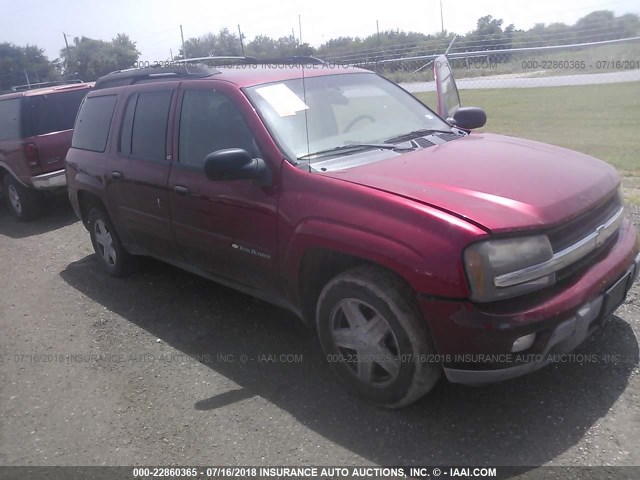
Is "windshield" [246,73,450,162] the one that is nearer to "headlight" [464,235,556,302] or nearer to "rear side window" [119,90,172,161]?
"rear side window" [119,90,172,161]

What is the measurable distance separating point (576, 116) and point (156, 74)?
32.2ft

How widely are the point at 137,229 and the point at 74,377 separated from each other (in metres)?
1.41

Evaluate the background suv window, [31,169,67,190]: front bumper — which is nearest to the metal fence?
[31,169,67,190]: front bumper

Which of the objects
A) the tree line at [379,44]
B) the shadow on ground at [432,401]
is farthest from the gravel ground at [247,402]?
the tree line at [379,44]

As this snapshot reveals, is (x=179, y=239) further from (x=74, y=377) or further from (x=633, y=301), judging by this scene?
(x=633, y=301)

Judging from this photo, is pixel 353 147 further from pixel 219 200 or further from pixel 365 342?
pixel 365 342

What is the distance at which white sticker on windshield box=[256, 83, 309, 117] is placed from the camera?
147 inches

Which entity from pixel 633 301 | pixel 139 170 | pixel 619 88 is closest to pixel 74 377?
pixel 139 170

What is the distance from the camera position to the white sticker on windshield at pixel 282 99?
3.75 meters

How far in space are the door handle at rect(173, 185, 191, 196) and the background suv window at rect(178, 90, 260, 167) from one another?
6.9 inches

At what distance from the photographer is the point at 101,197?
17.3 feet

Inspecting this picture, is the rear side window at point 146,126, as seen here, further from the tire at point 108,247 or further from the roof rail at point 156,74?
the tire at point 108,247

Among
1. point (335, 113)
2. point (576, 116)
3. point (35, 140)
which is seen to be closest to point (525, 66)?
point (576, 116)

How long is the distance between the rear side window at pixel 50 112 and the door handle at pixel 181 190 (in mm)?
5047
